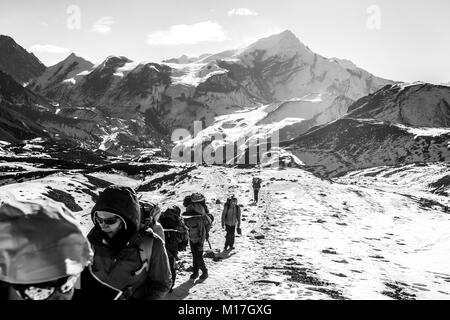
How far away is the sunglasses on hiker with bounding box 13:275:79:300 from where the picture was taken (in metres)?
2.05

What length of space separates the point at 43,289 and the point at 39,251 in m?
0.22

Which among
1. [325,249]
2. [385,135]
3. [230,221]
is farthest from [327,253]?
[385,135]

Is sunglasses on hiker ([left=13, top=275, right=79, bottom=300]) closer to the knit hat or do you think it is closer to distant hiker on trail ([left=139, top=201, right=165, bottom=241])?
the knit hat

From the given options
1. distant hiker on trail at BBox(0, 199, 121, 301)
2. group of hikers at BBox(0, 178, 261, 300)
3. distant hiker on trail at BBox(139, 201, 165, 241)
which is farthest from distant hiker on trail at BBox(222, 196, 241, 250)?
distant hiker on trail at BBox(0, 199, 121, 301)

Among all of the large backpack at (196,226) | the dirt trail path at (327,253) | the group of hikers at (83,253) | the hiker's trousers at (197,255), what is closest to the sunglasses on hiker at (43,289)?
the group of hikers at (83,253)

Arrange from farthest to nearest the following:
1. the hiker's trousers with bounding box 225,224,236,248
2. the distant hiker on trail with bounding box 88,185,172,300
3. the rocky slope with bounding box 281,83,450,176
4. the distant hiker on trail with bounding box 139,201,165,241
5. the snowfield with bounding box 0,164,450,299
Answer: the rocky slope with bounding box 281,83,450,176 → the hiker's trousers with bounding box 225,224,236,248 → the snowfield with bounding box 0,164,450,299 → the distant hiker on trail with bounding box 139,201,165,241 → the distant hiker on trail with bounding box 88,185,172,300

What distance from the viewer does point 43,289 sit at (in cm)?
208

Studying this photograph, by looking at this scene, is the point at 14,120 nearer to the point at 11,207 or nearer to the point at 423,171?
the point at 423,171

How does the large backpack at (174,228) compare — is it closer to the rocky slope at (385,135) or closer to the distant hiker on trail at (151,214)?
the distant hiker on trail at (151,214)

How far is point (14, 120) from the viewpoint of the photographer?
187625mm

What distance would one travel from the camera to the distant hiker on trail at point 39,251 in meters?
1.97

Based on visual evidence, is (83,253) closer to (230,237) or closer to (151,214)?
(151,214)

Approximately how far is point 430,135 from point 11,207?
134 meters
